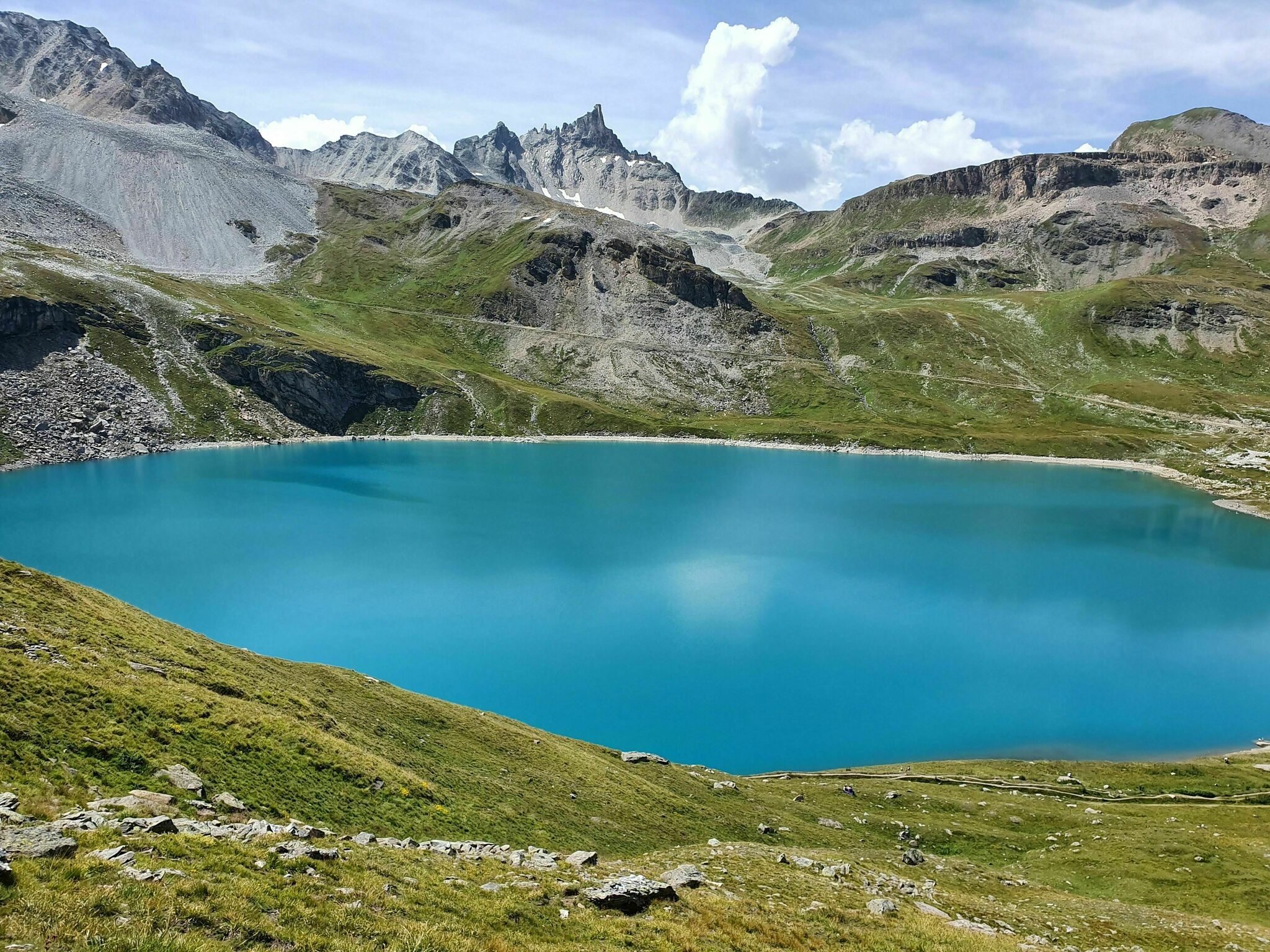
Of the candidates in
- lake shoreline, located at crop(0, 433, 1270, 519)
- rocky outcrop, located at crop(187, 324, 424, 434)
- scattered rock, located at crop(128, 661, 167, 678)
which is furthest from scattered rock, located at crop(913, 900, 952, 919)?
rocky outcrop, located at crop(187, 324, 424, 434)

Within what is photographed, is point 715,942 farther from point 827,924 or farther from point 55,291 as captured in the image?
point 55,291

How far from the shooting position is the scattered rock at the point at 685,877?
1866cm

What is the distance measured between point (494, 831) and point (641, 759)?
1373cm

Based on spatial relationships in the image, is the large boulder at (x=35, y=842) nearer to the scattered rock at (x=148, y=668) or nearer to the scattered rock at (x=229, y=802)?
the scattered rock at (x=229, y=802)

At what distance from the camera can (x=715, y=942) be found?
48.4 ft

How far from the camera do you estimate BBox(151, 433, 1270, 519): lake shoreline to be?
154000 mm

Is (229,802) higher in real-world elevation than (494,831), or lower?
higher

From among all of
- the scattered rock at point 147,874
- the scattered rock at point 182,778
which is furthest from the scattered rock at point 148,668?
the scattered rock at point 147,874

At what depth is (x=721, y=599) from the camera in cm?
6712

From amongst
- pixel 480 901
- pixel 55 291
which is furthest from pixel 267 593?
pixel 55 291

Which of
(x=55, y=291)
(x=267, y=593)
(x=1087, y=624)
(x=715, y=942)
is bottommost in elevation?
(x=267, y=593)

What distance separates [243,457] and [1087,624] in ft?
448

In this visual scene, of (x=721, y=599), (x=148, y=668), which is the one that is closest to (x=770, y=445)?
(x=721, y=599)

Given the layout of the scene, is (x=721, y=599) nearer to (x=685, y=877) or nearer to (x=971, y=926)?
(x=971, y=926)
